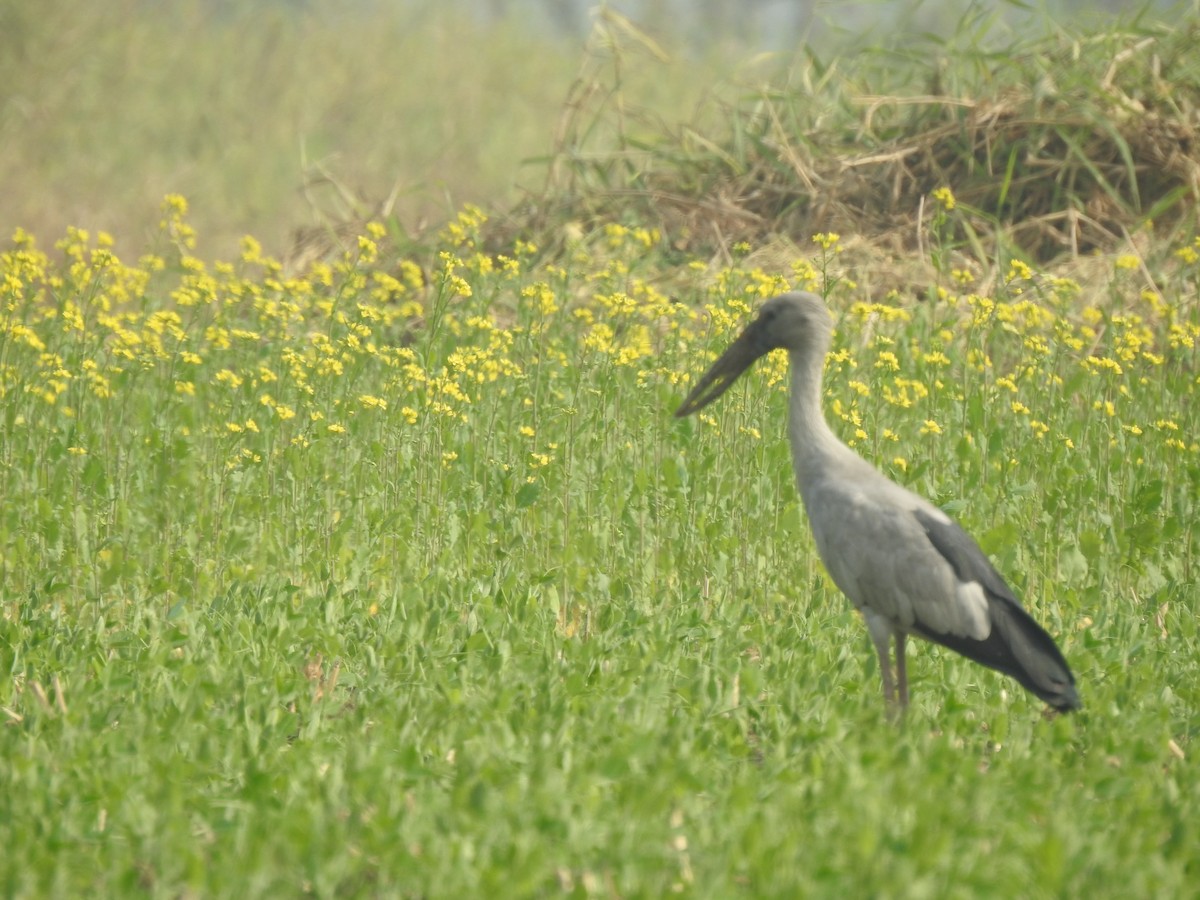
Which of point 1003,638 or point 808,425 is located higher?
point 808,425

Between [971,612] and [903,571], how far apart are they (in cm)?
25

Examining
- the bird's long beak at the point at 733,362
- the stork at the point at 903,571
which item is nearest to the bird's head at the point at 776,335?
the bird's long beak at the point at 733,362

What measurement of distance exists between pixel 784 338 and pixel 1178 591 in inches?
79.0

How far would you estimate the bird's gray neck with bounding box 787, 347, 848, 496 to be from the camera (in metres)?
5.34

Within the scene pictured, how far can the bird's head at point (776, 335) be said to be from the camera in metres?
5.54

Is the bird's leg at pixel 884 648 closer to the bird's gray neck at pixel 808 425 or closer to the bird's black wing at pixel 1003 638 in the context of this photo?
the bird's black wing at pixel 1003 638

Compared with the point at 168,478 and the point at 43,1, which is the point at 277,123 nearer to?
the point at 43,1

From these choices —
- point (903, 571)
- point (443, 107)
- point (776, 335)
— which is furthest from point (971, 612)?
point (443, 107)

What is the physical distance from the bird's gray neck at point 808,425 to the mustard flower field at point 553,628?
0.67 metres

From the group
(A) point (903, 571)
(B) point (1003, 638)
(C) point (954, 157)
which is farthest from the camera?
(C) point (954, 157)

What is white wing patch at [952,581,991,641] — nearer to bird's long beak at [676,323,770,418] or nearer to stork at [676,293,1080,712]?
stork at [676,293,1080,712]

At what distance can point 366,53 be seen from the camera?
20312mm

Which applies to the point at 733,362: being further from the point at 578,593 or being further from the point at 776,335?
the point at 578,593

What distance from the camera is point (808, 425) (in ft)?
17.7
